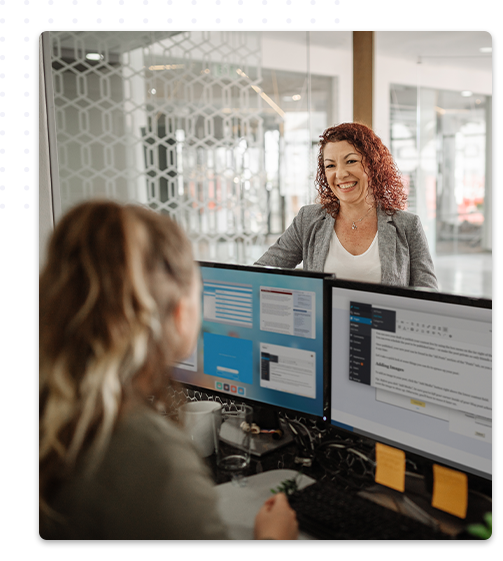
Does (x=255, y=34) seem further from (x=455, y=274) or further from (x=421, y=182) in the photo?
(x=455, y=274)

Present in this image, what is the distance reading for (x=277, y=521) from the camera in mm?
1002

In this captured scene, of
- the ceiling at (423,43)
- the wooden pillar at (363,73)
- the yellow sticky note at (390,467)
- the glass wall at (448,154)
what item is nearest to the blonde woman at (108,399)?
the yellow sticky note at (390,467)

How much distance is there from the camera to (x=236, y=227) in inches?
148

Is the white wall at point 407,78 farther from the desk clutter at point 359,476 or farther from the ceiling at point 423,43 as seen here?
the desk clutter at point 359,476

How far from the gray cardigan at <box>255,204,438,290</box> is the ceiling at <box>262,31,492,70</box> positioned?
2763mm

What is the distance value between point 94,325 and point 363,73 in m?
4.38

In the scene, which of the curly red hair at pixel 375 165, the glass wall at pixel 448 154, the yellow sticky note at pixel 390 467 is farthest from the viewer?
the glass wall at pixel 448 154

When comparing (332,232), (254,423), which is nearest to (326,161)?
(332,232)

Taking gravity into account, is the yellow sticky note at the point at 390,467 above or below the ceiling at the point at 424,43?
below

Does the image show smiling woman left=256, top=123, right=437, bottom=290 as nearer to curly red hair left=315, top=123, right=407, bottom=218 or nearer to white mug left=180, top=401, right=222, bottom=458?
curly red hair left=315, top=123, right=407, bottom=218

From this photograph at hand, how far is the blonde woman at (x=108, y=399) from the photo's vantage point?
0.73 meters

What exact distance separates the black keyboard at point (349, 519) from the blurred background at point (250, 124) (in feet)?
3.95

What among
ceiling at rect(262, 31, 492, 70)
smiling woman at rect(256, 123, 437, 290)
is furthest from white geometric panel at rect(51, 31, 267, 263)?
smiling woman at rect(256, 123, 437, 290)

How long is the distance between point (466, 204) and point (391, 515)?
4.90 metres
